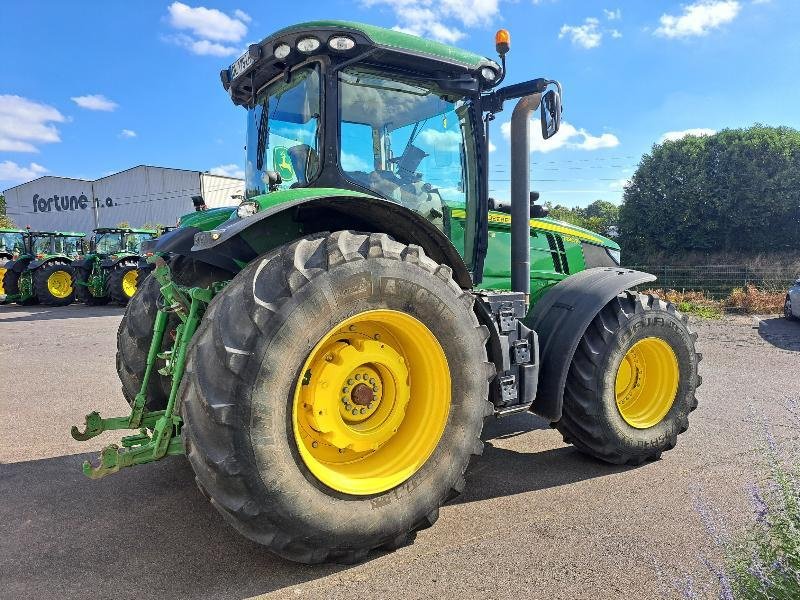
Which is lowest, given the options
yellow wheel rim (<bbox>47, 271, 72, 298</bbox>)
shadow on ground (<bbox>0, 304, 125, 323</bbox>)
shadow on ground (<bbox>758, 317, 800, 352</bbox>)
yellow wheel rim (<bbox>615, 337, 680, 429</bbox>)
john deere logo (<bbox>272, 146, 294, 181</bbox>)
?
shadow on ground (<bbox>758, 317, 800, 352</bbox>)

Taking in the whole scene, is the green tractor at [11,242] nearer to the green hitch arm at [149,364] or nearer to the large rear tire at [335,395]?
the green hitch arm at [149,364]

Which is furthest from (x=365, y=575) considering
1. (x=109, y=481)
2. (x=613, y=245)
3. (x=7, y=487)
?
(x=613, y=245)

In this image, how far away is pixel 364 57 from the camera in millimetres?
3117

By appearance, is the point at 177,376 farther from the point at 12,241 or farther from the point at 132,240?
the point at 12,241

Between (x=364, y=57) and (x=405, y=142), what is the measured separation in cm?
60

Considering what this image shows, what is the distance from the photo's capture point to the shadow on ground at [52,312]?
45.1 ft

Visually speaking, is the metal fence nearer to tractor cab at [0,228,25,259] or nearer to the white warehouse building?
tractor cab at [0,228,25,259]

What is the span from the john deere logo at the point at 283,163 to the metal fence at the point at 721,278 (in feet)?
49.1

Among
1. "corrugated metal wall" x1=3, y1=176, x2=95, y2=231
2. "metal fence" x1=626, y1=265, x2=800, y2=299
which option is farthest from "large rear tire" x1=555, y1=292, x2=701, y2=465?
"corrugated metal wall" x1=3, y1=176, x2=95, y2=231

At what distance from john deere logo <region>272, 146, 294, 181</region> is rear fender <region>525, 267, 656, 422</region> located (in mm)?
1883

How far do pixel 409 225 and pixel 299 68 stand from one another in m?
1.11

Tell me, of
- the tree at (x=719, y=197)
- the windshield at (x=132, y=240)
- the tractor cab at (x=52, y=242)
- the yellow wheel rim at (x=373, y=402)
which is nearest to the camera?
the yellow wheel rim at (x=373, y=402)

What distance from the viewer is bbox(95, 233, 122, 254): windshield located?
18.0 m

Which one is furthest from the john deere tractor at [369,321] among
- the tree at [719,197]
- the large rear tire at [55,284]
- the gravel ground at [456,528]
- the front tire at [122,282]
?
the tree at [719,197]
